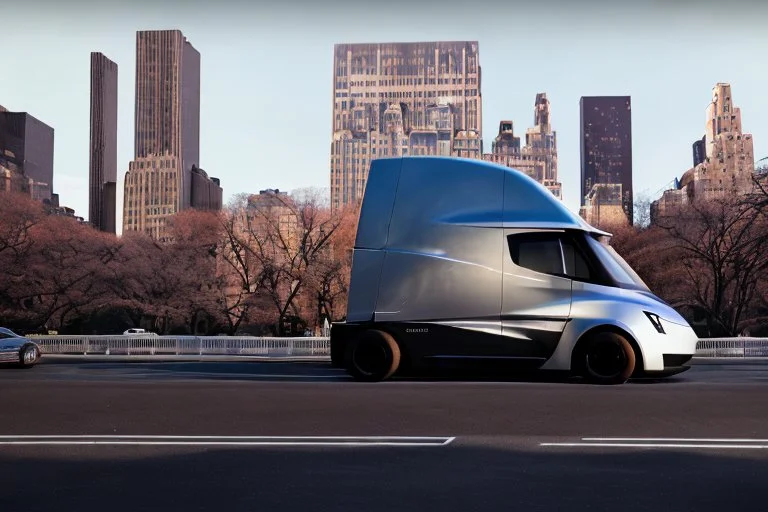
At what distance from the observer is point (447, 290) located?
16.2m

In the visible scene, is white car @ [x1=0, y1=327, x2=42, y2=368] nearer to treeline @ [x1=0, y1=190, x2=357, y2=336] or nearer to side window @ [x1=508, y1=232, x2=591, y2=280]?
side window @ [x1=508, y1=232, x2=591, y2=280]

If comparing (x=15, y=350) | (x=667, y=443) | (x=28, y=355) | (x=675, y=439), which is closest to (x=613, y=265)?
(x=675, y=439)

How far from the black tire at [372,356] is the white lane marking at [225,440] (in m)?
7.21

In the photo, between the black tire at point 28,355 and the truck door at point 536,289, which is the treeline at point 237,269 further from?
the truck door at point 536,289

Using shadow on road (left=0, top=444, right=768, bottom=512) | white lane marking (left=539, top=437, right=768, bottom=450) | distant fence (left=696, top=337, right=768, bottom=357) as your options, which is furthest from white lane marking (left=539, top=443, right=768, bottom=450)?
distant fence (left=696, top=337, right=768, bottom=357)

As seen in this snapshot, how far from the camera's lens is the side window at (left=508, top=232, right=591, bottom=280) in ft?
53.3

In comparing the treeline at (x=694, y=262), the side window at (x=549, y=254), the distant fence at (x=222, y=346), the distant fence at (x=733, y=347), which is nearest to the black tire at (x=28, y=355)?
the distant fence at (x=222, y=346)

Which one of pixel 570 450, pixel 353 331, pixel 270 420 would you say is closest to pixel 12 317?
pixel 353 331

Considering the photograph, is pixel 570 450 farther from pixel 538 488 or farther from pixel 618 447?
pixel 538 488

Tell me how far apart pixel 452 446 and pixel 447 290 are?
25.7 ft

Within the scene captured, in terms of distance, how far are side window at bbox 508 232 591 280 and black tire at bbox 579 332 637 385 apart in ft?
3.78

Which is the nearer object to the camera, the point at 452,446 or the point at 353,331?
the point at 452,446

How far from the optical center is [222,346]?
129 ft

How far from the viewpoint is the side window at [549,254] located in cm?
1625
